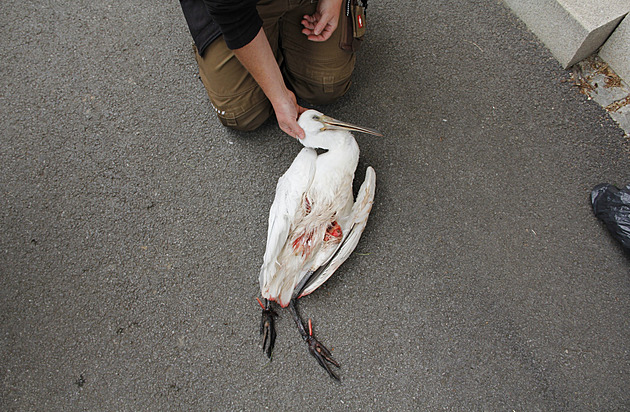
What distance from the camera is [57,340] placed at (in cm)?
163

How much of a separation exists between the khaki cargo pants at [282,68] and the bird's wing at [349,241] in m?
0.49

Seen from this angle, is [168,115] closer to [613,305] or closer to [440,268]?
[440,268]

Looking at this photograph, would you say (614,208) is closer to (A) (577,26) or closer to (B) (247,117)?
(A) (577,26)

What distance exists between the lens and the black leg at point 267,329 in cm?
162

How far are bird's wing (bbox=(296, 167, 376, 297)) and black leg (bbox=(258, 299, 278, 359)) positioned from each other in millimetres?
152

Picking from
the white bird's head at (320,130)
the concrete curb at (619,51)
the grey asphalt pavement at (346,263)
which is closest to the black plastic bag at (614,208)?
the grey asphalt pavement at (346,263)

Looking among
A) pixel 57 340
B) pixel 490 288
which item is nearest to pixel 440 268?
pixel 490 288

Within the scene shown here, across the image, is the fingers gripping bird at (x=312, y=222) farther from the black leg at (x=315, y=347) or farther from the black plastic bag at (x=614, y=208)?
the black plastic bag at (x=614, y=208)

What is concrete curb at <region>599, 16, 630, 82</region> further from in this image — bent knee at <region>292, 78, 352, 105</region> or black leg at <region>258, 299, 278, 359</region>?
black leg at <region>258, 299, 278, 359</region>

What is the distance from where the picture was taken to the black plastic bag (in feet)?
5.50

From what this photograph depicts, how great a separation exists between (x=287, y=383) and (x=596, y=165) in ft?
5.44

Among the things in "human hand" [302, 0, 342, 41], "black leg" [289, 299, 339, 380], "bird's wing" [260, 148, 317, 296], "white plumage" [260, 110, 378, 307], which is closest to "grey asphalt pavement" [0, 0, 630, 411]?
"black leg" [289, 299, 339, 380]

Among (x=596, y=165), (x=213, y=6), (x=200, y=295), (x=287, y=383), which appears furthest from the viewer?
(x=596, y=165)

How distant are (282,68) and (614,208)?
60.4 inches
